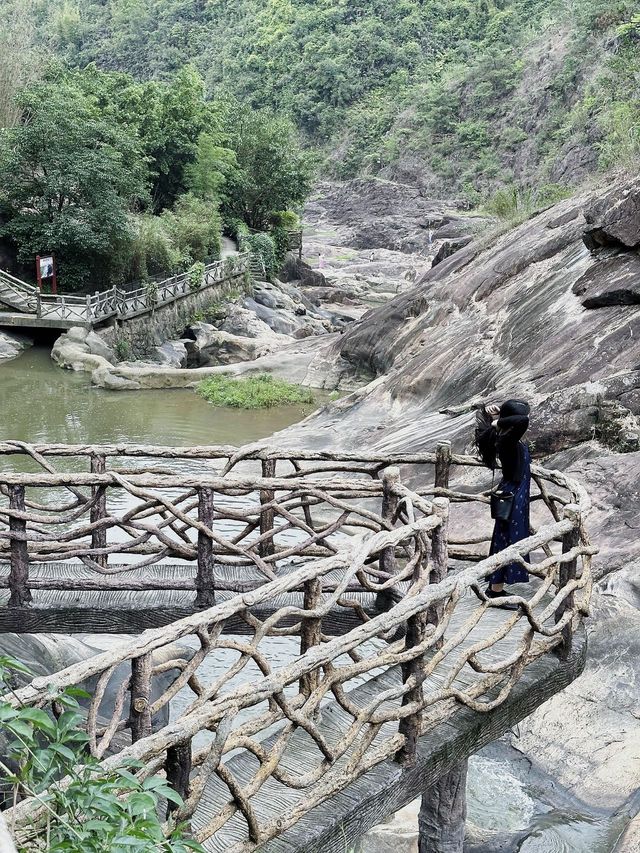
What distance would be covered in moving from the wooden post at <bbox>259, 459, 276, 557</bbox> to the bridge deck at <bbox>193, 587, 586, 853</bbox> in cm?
139

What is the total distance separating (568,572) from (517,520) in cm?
58

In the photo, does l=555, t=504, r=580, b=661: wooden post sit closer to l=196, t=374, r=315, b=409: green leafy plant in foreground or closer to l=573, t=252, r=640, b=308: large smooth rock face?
l=573, t=252, r=640, b=308: large smooth rock face

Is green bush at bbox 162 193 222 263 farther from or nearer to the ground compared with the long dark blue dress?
farther from the ground

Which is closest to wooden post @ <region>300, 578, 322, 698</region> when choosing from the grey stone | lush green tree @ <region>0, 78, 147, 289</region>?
the grey stone

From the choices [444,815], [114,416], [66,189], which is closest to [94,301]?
[66,189]

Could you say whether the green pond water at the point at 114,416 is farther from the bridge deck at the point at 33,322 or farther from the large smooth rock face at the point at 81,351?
the bridge deck at the point at 33,322

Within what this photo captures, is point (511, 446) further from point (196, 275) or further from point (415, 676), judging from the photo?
point (196, 275)

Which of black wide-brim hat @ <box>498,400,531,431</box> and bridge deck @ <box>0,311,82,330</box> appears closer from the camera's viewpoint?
black wide-brim hat @ <box>498,400,531,431</box>

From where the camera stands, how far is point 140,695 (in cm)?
344

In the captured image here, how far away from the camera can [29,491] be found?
44.5 feet

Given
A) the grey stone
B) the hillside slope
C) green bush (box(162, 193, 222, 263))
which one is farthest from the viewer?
green bush (box(162, 193, 222, 263))

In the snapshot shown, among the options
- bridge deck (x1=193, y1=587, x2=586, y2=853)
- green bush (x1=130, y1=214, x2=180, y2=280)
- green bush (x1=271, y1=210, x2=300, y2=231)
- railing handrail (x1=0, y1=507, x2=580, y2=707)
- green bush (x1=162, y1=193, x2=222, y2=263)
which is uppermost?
green bush (x1=271, y1=210, x2=300, y2=231)

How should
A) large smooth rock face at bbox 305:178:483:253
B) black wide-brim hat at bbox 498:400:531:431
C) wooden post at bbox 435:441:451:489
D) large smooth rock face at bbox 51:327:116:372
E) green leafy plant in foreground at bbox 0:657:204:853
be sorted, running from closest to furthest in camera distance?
green leafy plant in foreground at bbox 0:657:204:853, black wide-brim hat at bbox 498:400:531:431, wooden post at bbox 435:441:451:489, large smooth rock face at bbox 51:327:116:372, large smooth rock face at bbox 305:178:483:253

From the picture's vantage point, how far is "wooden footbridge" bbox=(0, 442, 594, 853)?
3305 mm
